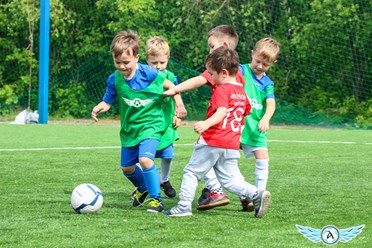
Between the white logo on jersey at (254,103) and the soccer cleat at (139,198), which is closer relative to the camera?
the soccer cleat at (139,198)

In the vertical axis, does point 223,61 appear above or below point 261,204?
above

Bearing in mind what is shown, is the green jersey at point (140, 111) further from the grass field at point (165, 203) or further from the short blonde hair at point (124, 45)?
the grass field at point (165, 203)

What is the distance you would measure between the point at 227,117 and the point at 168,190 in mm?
1576

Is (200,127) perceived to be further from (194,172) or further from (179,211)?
(179,211)

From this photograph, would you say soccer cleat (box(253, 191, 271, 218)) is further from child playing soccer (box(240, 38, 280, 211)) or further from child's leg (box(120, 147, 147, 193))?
child's leg (box(120, 147, 147, 193))

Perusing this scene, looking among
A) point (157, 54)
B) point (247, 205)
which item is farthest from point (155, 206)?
point (157, 54)

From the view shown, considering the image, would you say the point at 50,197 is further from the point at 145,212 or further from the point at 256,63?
the point at 256,63

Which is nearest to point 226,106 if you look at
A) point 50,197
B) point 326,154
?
point 50,197

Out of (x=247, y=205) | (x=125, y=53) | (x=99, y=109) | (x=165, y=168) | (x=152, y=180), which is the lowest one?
(x=165, y=168)

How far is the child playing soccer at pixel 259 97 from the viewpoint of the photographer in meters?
6.51

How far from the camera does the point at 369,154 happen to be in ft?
37.1

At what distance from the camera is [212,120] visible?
563cm

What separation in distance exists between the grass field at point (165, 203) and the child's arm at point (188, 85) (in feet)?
2.95

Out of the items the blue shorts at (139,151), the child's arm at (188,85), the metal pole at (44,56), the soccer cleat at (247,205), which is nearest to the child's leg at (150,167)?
the blue shorts at (139,151)
